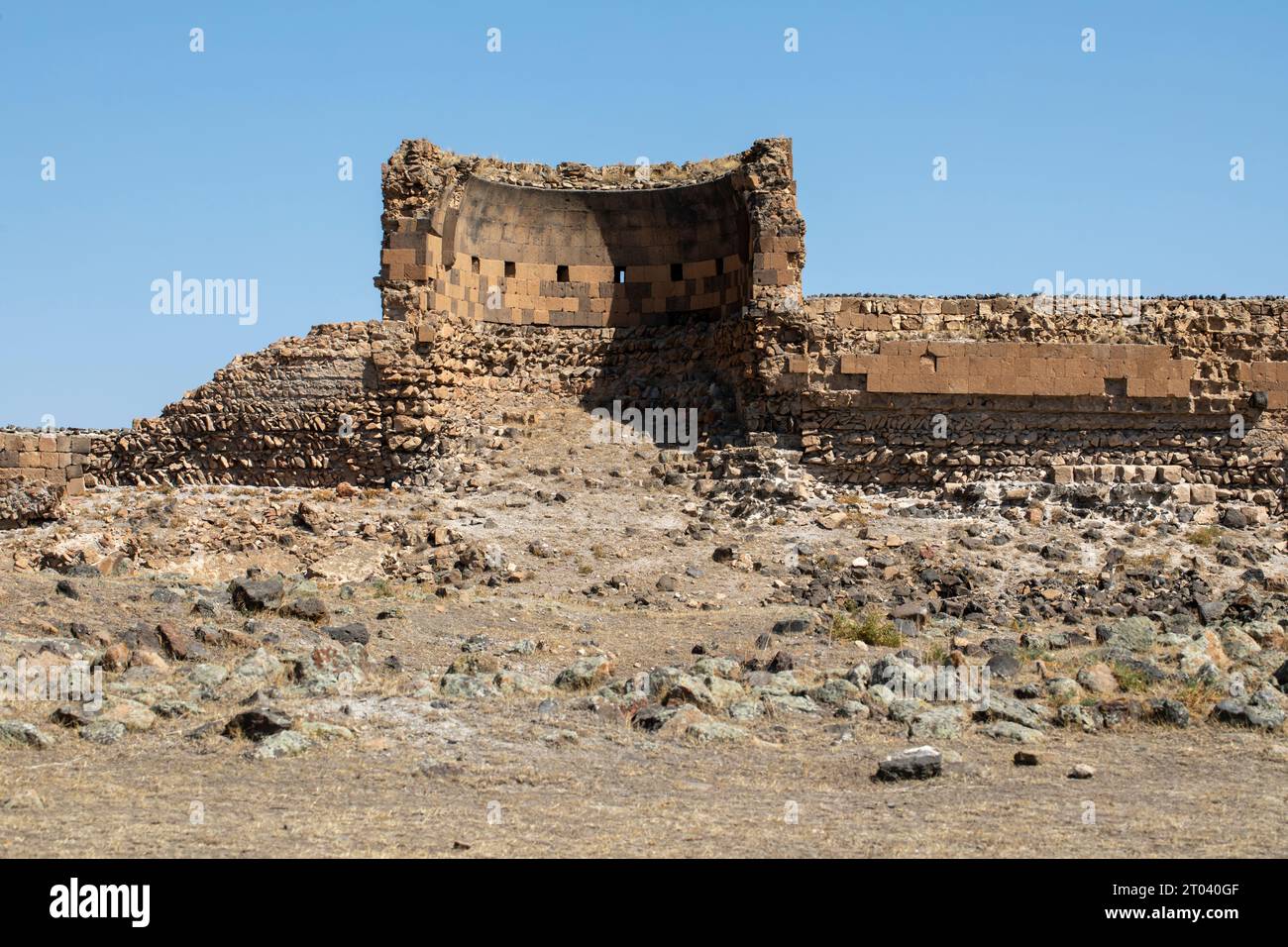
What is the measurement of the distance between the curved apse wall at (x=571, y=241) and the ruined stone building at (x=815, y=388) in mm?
77

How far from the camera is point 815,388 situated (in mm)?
20453

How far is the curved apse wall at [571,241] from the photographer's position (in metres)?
21.5

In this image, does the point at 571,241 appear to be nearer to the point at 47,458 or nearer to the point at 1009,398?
the point at 1009,398

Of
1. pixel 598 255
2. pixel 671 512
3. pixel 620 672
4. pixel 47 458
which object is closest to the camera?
pixel 620 672

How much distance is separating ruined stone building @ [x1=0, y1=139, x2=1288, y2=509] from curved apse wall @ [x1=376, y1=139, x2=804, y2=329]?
8cm

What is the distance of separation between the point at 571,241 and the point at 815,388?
5544 mm

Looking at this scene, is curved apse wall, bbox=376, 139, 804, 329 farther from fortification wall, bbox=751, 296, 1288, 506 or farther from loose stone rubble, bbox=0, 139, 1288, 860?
fortification wall, bbox=751, 296, 1288, 506

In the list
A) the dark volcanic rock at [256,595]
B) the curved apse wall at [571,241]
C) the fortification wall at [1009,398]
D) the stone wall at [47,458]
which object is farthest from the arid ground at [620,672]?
the curved apse wall at [571,241]

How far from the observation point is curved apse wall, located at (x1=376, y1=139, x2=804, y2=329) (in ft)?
70.5

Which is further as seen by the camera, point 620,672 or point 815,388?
point 815,388

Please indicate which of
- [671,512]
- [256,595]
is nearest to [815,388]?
[671,512]

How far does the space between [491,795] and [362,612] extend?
6131 millimetres

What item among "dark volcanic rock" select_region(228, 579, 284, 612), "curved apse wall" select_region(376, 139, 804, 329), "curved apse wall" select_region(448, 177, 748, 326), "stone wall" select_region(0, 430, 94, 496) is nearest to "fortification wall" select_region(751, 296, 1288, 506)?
"curved apse wall" select_region(376, 139, 804, 329)

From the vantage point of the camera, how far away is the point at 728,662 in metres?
12.7
